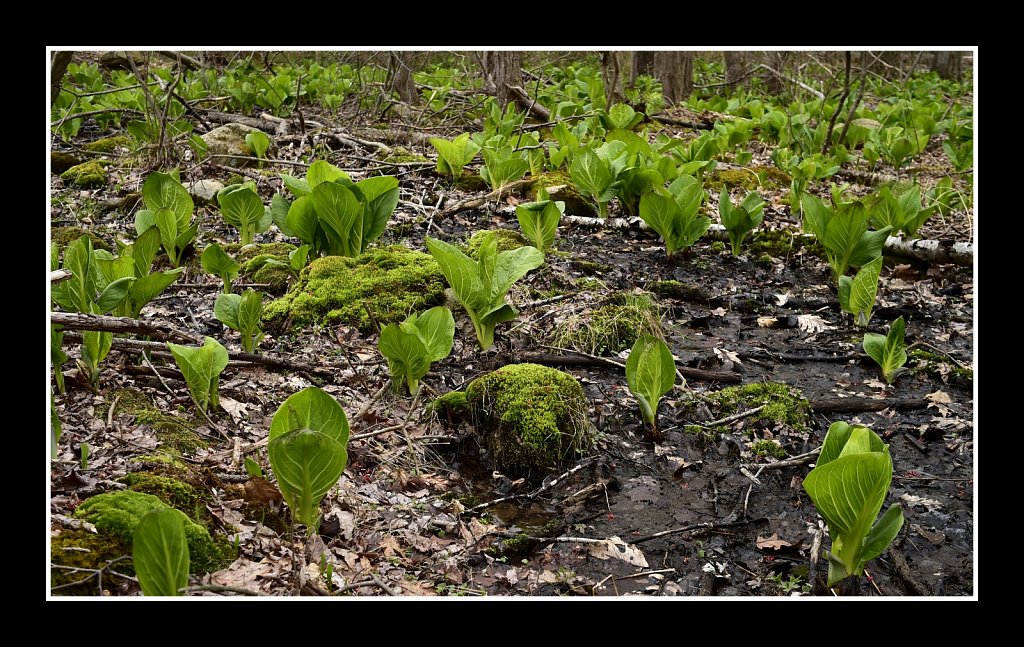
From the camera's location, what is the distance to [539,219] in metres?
4.86

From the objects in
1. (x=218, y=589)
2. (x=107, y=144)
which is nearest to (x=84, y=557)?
(x=218, y=589)

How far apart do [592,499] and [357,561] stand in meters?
0.92

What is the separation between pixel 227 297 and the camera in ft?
11.9

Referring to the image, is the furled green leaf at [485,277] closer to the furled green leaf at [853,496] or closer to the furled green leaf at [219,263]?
the furled green leaf at [219,263]

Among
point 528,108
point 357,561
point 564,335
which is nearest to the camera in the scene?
point 357,561

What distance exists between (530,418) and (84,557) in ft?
5.40

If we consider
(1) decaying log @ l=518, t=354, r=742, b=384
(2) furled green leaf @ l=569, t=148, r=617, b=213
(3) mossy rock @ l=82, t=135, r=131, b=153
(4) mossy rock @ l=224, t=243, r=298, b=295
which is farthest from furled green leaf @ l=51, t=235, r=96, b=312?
(3) mossy rock @ l=82, t=135, r=131, b=153

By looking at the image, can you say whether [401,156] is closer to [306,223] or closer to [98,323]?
[306,223]

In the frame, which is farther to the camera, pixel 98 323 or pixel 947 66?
pixel 947 66

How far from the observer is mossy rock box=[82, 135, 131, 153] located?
7507 millimetres

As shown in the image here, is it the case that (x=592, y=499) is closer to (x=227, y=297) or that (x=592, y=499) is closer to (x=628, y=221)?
(x=227, y=297)

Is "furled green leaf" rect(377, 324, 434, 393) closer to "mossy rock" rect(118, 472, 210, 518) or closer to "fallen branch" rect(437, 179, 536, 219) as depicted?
"mossy rock" rect(118, 472, 210, 518)

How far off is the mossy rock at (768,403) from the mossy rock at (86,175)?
5549mm

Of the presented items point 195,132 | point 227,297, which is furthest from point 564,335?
point 195,132
